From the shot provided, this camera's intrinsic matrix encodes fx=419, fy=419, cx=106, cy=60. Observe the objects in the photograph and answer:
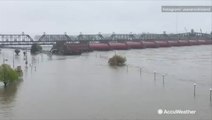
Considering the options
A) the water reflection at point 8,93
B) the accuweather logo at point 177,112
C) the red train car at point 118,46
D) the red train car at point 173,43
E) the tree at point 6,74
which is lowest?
the accuweather logo at point 177,112

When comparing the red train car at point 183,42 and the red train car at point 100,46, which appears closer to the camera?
the red train car at point 100,46

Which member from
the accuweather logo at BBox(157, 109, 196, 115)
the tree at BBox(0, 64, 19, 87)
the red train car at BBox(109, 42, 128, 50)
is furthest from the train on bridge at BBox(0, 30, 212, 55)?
the accuweather logo at BBox(157, 109, 196, 115)

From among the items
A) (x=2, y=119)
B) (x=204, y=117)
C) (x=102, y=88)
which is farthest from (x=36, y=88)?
(x=204, y=117)

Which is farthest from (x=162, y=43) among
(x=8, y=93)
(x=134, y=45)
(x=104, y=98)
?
(x=104, y=98)

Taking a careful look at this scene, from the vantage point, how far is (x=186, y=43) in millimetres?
80375

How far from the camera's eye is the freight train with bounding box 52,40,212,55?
5688 cm

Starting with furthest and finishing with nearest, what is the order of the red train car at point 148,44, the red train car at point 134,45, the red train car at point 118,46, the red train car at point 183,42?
the red train car at point 183,42, the red train car at point 148,44, the red train car at point 134,45, the red train car at point 118,46

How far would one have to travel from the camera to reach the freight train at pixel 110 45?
56875 mm

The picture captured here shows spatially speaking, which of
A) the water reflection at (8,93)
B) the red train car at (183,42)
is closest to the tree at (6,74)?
the water reflection at (8,93)

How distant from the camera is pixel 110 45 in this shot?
71.6 meters

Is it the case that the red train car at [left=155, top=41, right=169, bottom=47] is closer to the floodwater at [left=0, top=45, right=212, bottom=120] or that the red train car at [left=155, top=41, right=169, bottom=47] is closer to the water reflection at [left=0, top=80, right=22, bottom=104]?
the floodwater at [left=0, top=45, right=212, bottom=120]

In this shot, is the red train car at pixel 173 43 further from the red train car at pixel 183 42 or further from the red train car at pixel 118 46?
the red train car at pixel 118 46

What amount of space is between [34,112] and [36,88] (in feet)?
20.4

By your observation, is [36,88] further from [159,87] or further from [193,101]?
[193,101]
